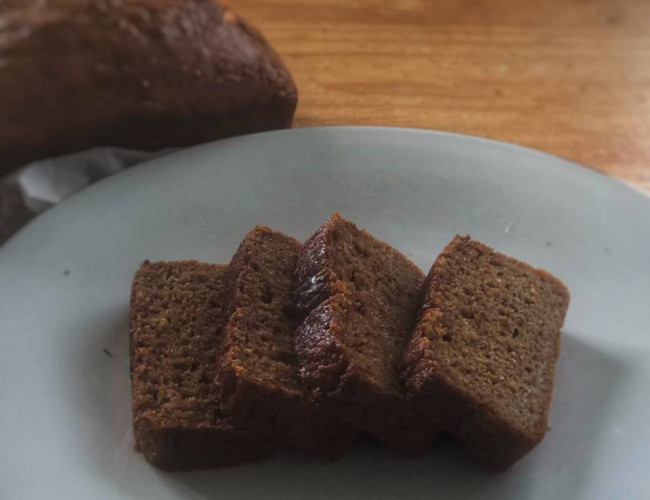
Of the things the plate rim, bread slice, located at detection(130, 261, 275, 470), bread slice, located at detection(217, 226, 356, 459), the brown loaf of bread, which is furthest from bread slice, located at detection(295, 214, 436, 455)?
the brown loaf of bread

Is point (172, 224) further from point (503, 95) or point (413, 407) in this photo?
point (503, 95)

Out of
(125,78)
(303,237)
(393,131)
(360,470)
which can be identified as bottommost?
(360,470)

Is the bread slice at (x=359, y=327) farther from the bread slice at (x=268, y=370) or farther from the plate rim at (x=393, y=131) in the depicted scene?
the plate rim at (x=393, y=131)

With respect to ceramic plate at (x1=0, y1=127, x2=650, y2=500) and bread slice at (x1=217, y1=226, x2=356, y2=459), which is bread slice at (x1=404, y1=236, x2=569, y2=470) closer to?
ceramic plate at (x1=0, y1=127, x2=650, y2=500)

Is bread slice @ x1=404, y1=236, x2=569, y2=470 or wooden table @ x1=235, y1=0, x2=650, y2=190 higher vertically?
bread slice @ x1=404, y1=236, x2=569, y2=470

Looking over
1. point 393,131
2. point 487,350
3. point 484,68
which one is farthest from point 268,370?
point 484,68

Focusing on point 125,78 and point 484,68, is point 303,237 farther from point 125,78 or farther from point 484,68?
point 484,68
